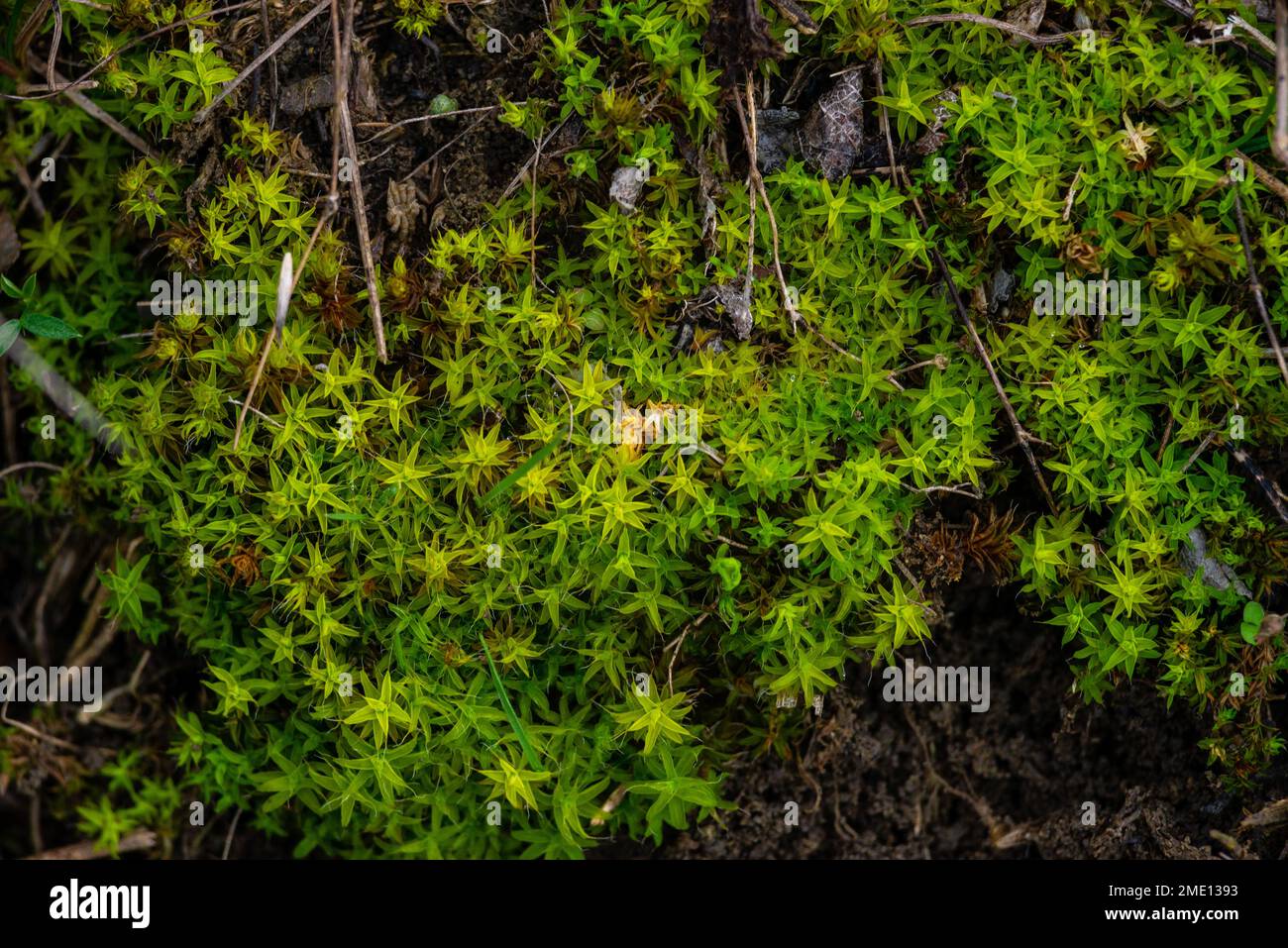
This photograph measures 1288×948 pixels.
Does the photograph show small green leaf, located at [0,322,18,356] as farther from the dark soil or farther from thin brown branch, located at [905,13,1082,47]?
thin brown branch, located at [905,13,1082,47]

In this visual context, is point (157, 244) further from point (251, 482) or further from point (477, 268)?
point (477, 268)

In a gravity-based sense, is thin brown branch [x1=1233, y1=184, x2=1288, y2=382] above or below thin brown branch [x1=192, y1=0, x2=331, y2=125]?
below

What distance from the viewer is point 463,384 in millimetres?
3311

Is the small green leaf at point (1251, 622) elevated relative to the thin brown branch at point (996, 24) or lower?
lower

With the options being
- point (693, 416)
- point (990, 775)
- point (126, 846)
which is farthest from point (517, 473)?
point (126, 846)

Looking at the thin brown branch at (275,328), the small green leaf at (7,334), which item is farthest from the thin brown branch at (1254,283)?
the small green leaf at (7,334)

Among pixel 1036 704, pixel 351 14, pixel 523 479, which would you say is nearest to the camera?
pixel 523 479

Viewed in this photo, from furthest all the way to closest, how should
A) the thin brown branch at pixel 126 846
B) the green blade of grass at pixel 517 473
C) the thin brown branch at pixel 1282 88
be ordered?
1. the thin brown branch at pixel 126 846
2. the green blade of grass at pixel 517 473
3. the thin brown branch at pixel 1282 88

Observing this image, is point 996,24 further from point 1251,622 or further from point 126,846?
point 126,846

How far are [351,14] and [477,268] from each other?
99 centimetres

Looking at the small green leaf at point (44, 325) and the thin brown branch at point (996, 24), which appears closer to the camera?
the thin brown branch at point (996, 24)

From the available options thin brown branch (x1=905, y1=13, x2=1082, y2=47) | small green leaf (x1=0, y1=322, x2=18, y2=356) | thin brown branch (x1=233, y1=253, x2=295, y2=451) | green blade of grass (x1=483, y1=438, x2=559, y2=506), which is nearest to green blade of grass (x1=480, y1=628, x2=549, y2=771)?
green blade of grass (x1=483, y1=438, x2=559, y2=506)

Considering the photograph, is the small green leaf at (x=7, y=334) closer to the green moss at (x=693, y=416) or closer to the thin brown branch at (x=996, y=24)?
the green moss at (x=693, y=416)
